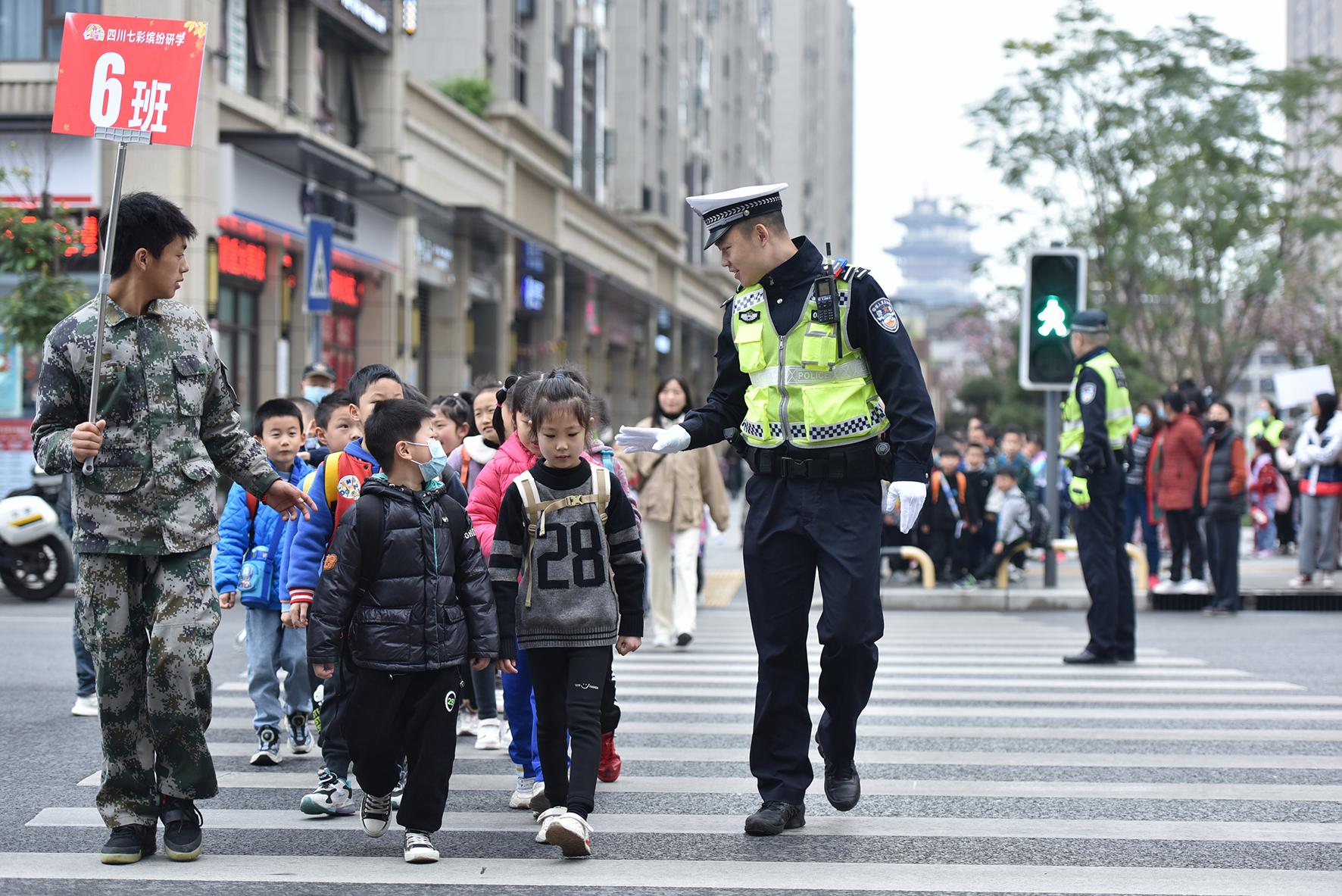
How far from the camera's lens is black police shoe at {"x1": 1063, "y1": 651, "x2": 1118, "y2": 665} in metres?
10.5

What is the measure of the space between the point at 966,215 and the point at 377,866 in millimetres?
31681

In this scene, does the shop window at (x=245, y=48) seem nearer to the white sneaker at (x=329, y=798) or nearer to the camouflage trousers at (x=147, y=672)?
the white sneaker at (x=329, y=798)

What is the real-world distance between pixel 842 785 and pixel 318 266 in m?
10.9

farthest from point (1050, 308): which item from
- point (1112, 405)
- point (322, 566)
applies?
point (322, 566)

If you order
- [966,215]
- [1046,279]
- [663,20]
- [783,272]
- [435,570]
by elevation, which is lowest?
[435,570]

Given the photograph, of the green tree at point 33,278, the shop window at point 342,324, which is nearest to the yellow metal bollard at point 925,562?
the green tree at point 33,278

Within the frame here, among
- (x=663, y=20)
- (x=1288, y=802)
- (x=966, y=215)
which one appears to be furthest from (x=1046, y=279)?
(x=663, y=20)

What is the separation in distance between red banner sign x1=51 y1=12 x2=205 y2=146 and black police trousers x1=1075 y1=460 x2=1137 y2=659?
6429mm

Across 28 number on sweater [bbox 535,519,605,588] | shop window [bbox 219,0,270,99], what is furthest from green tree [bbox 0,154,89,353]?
28 number on sweater [bbox 535,519,605,588]

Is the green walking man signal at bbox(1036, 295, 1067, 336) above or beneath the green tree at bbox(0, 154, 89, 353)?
beneath

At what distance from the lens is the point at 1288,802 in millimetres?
6059

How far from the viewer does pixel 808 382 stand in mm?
5566

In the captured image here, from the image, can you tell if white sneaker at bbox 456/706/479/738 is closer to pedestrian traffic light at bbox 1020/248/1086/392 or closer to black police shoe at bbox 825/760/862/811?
black police shoe at bbox 825/760/862/811

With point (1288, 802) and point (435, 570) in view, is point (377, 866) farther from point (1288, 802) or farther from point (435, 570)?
point (1288, 802)
